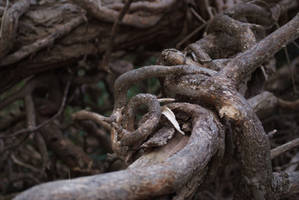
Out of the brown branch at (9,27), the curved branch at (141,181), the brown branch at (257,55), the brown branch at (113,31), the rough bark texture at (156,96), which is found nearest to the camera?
the curved branch at (141,181)

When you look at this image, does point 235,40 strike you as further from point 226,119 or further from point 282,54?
point 282,54

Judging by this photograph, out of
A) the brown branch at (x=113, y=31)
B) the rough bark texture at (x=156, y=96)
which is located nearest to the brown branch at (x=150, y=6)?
the rough bark texture at (x=156, y=96)

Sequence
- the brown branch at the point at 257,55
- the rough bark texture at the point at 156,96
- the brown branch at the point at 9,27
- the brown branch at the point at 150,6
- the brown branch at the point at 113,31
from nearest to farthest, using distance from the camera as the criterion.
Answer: the rough bark texture at the point at 156,96, the brown branch at the point at 257,55, the brown branch at the point at 9,27, the brown branch at the point at 113,31, the brown branch at the point at 150,6

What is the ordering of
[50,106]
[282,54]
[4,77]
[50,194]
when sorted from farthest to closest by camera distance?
[282,54] → [50,106] → [4,77] → [50,194]

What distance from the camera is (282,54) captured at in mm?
2217

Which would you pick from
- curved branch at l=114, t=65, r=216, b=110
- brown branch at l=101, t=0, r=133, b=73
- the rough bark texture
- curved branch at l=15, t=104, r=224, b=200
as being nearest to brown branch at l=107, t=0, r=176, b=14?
the rough bark texture

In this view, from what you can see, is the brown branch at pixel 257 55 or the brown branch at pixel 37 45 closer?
the brown branch at pixel 257 55

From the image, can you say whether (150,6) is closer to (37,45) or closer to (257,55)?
(37,45)

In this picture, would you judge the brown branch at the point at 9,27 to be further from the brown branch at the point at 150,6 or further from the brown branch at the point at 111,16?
the brown branch at the point at 150,6

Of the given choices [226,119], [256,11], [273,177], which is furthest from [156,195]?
[256,11]

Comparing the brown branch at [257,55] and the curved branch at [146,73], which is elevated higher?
the brown branch at [257,55]

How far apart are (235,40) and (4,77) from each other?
1.06 metres

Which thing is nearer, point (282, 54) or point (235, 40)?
point (235, 40)

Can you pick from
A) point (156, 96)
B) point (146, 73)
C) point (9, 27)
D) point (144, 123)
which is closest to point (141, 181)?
point (144, 123)
